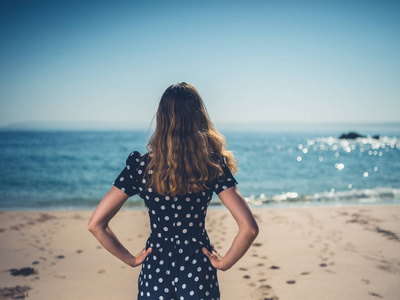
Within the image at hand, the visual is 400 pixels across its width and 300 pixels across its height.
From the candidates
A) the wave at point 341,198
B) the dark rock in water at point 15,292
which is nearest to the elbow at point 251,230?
the dark rock in water at point 15,292

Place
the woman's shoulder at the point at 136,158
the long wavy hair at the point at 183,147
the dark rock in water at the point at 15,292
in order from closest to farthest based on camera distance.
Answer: the long wavy hair at the point at 183,147
the woman's shoulder at the point at 136,158
the dark rock in water at the point at 15,292

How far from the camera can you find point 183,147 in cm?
162

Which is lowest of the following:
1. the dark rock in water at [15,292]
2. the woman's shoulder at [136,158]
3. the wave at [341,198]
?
the wave at [341,198]

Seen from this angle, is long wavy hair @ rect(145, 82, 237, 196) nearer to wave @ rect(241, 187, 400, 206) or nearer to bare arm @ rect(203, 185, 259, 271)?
bare arm @ rect(203, 185, 259, 271)

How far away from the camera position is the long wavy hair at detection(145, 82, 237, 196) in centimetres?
157

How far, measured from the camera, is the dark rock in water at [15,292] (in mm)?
3811

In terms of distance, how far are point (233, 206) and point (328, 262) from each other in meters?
3.97

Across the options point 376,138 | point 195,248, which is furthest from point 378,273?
point 376,138

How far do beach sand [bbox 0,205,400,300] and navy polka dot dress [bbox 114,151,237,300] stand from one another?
2.51 meters

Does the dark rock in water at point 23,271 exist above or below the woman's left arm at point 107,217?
below

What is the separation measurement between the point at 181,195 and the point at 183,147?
0.86ft

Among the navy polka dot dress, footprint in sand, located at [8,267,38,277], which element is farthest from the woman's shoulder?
footprint in sand, located at [8,267,38,277]

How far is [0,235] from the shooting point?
6.26 metres

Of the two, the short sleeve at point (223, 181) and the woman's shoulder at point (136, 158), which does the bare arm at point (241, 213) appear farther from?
the woman's shoulder at point (136, 158)
